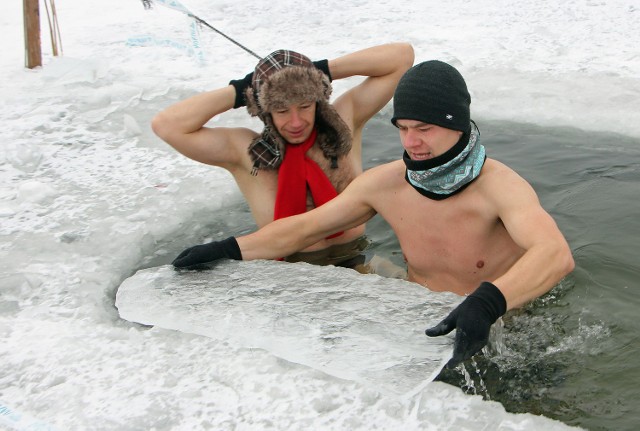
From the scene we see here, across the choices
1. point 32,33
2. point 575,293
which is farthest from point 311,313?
point 32,33

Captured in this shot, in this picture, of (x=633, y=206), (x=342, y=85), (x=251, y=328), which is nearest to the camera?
(x=251, y=328)

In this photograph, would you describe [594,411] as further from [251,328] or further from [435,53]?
[435,53]

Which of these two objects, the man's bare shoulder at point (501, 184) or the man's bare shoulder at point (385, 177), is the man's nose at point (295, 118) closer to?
the man's bare shoulder at point (385, 177)

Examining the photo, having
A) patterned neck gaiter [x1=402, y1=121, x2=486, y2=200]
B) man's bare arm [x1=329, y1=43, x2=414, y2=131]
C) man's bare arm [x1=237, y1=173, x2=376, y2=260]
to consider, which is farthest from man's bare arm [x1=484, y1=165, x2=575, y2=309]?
man's bare arm [x1=329, y1=43, x2=414, y2=131]

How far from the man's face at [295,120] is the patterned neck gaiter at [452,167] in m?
0.81

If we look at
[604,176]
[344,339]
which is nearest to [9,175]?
[344,339]

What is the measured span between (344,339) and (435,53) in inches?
169

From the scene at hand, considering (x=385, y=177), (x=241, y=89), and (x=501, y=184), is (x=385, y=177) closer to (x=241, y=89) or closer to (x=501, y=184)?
(x=501, y=184)

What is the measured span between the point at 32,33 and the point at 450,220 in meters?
5.14

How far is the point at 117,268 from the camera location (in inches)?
149

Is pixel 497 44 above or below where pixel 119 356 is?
above

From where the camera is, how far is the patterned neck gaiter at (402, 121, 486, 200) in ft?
9.04

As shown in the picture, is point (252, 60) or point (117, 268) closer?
point (117, 268)

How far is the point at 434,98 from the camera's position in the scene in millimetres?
2686
